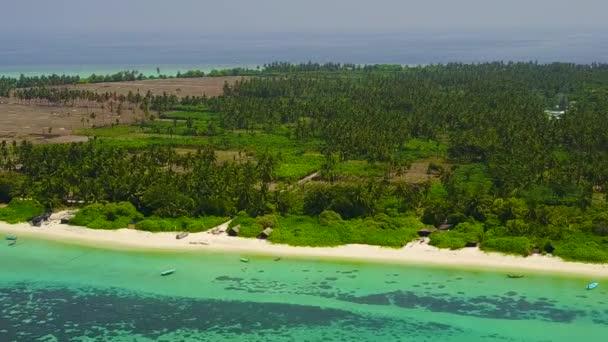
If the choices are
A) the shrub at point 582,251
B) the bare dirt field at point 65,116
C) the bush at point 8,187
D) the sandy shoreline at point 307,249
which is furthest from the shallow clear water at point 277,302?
the bare dirt field at point 65,116

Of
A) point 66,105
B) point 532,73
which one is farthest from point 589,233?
point 532,73

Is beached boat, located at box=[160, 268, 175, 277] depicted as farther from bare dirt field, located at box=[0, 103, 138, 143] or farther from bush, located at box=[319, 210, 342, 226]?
bare dirt field, located at box=[0, 103, 138, 143]

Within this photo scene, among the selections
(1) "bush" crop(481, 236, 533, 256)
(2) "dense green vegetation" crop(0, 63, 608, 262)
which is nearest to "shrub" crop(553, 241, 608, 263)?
(2) "dense green vegetation" crop(0, 63, 608, 262)

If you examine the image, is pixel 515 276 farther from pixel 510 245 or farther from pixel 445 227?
pixel 445 227

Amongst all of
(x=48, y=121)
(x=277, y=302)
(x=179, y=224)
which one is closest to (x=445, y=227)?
(x=277, y=302)

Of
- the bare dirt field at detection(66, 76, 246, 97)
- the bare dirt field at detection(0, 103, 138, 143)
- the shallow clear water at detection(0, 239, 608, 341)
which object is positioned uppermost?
the bare dirt field at detection(66, 76, 246, 97)

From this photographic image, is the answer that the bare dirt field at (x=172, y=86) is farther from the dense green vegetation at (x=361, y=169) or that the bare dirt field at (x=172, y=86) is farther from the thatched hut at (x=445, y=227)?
the thatched hut at (x=445, y=227)

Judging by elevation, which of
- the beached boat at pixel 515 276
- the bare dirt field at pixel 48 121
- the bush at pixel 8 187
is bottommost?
the beached boat at pixel 515 276
